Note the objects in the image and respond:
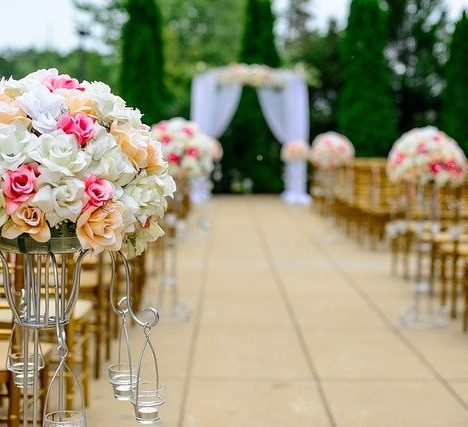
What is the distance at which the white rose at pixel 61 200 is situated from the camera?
2.29 metres

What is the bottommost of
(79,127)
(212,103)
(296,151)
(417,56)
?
(296,151)

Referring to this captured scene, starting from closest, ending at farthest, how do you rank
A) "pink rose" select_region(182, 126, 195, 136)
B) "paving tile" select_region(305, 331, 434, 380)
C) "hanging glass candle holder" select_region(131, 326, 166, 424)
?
"hanging glass candle holder" select_region(131, 326, 166, 424) < "paving tile" select_region(305, 331, 434, 380) < "pink rose" select_region(182, 126, 195, 136)

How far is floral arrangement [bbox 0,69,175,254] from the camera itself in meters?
2.31

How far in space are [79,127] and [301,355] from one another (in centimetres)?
404

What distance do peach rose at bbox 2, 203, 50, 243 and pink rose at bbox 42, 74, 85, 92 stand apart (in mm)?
438

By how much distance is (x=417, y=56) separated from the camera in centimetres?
2616

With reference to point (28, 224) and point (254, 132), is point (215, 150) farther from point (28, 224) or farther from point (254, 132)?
point (254, 132)

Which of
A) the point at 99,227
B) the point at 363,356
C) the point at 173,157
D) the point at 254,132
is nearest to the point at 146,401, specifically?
the point at 99,227

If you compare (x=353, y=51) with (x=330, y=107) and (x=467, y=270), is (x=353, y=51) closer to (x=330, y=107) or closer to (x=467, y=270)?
(x=330, y=107)

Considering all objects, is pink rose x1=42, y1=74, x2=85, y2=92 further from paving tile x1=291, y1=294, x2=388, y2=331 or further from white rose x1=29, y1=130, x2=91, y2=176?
paving tile x1=291, y1=294, x2=388, y2=331

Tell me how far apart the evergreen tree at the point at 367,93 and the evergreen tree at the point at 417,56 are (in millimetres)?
2614

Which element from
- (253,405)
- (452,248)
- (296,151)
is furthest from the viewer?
(296,151)

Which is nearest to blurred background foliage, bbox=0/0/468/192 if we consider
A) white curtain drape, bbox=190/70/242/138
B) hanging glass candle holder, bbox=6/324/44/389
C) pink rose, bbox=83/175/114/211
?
white curtain drape, bbox=190/70/242/138

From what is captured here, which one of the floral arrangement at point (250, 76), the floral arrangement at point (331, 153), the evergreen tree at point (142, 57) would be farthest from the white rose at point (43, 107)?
the evergreen tree at point (142, 57)
